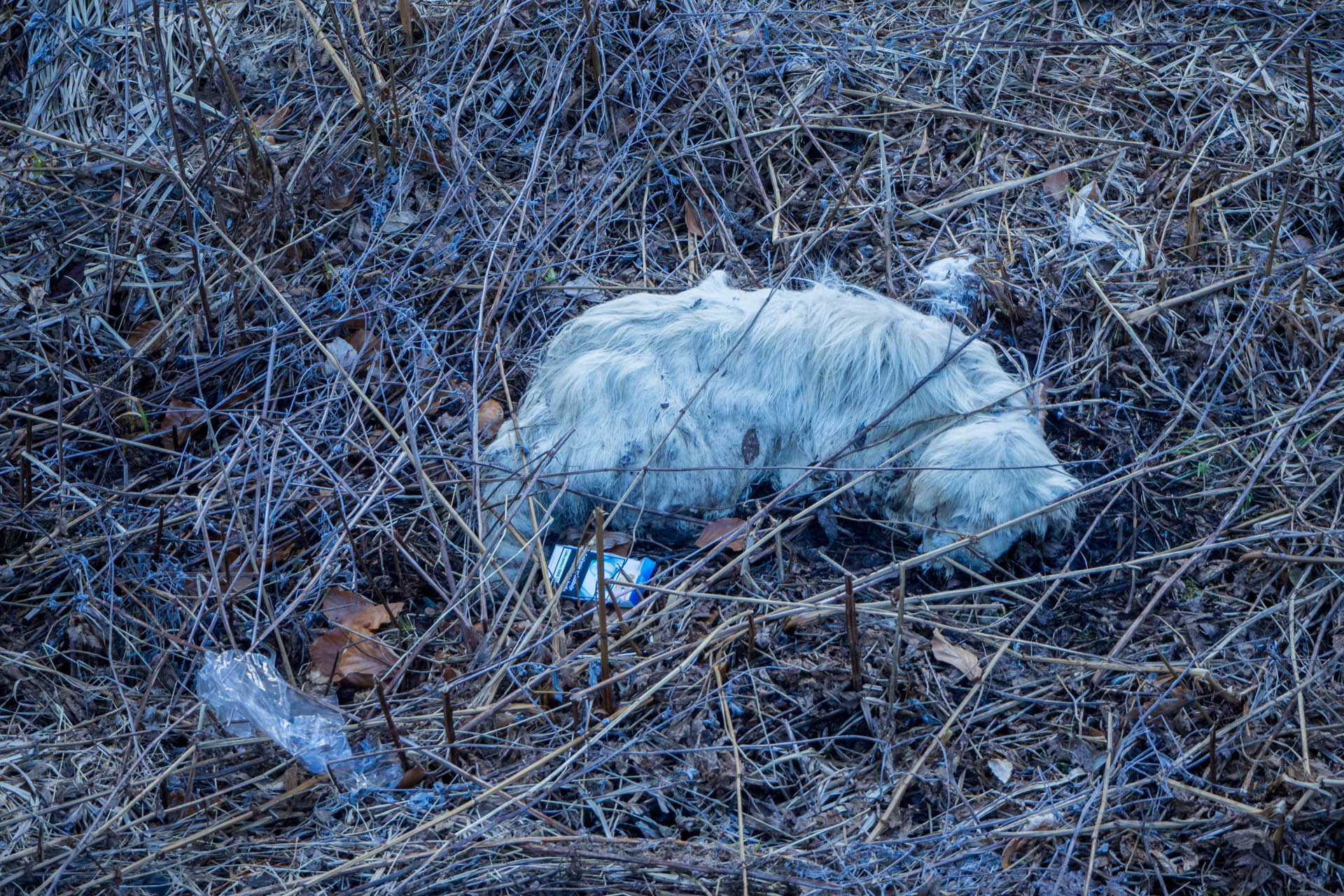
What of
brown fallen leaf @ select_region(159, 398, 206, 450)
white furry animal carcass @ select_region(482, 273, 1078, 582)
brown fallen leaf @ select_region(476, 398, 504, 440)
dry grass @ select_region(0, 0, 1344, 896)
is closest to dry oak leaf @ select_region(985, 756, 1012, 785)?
dry grass @ select_region(0, 0, 1344, 896)

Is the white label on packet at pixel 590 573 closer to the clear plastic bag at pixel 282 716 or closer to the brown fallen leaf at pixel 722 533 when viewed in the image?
the brown fallen leaf at pixel 722 533

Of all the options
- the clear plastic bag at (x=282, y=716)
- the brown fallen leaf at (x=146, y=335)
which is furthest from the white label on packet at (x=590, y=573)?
the brown fallen leaf at (x=146, y=335)

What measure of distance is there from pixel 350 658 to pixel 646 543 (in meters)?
0.90

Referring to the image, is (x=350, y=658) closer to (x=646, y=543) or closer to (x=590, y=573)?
(x=590, y=573)

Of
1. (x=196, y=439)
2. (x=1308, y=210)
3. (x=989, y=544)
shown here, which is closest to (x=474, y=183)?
(x=196, y=439)

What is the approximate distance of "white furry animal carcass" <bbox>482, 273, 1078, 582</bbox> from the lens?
2879 mm

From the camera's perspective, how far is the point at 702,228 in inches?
145

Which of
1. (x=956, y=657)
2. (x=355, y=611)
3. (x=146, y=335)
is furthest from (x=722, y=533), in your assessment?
(x=146, y=335)

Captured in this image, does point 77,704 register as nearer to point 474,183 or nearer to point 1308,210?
point 474,183

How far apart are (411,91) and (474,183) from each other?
559 mm

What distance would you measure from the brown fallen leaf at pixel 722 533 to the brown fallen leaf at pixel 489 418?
77cm

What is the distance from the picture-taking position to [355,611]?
279 cm

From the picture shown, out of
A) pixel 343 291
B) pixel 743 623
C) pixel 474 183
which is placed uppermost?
pixel 474 183

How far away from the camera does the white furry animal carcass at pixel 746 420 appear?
2879mm
